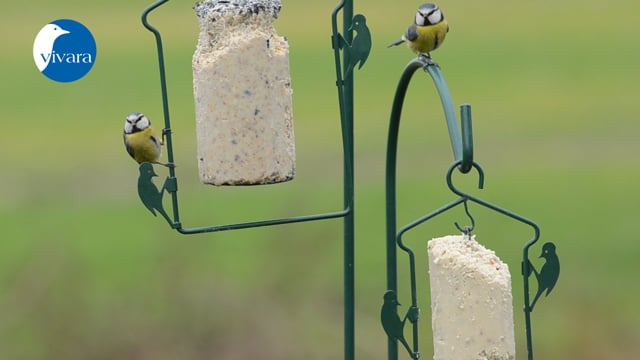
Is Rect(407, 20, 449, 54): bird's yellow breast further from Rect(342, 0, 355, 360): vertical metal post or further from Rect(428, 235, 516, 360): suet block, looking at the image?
Rect(428, 235, 516, 360): suet block

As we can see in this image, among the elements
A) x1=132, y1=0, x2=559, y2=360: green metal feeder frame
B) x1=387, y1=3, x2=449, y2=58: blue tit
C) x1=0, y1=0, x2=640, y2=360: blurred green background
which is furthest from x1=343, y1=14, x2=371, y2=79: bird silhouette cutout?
x1=0, y1=0, x2=640, y2=360: blurred green background

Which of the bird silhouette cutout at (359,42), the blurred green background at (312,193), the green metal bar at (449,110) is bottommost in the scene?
the blurred green background at (312,193)

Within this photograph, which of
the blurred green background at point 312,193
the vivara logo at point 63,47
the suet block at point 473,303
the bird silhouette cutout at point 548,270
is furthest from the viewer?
the vivara logo at point 63,47

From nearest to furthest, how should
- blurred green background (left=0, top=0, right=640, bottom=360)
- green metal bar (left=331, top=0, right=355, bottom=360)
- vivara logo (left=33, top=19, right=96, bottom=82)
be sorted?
green metal bar (left=331, top=0, right=355, bottom=360) < blurred green background (left=0, top=0, right=640, bottom=360) < vivara logo (left=33, top=19, right=96, bottom=82)

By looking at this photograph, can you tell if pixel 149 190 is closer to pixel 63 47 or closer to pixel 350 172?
pixel 350 172

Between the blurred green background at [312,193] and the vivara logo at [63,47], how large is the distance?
1.88ft

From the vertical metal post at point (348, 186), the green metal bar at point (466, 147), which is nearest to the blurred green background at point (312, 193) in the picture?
the vertical metal post at point (348, 186)

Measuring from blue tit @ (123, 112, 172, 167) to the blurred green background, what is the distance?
148cm

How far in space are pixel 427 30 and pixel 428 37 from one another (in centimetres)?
1

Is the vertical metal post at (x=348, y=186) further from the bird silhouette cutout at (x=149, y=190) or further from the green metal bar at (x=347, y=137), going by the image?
the bird silhouette cutout at (x=149, y=190)

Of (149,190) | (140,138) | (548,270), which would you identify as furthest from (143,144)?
(548,270)

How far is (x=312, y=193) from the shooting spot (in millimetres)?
5043

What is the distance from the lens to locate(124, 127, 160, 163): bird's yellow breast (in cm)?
241

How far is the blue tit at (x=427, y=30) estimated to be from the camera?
2.29 metres
